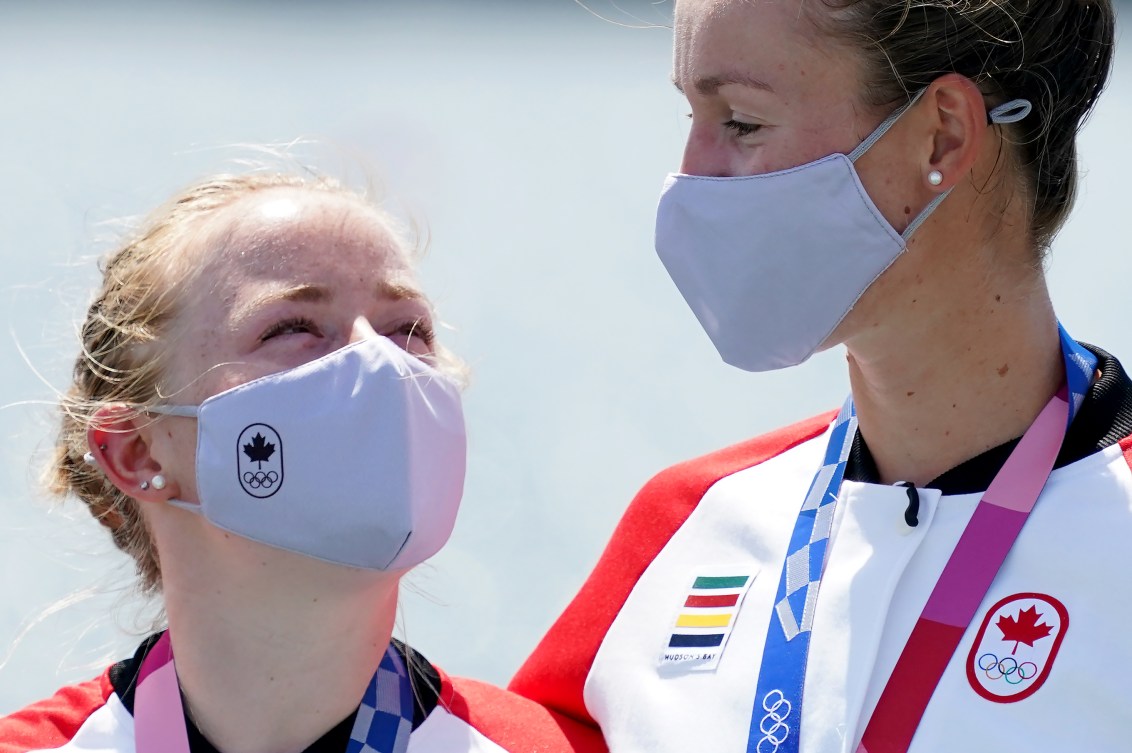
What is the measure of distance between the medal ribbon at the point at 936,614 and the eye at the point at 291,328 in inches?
36.2

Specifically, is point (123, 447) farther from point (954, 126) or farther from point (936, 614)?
point (954, 126)

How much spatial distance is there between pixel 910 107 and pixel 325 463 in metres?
1.10

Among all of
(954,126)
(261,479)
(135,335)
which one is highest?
(954,126)

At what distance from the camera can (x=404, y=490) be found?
7.80 ft

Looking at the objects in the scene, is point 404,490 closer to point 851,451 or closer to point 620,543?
point 620,543

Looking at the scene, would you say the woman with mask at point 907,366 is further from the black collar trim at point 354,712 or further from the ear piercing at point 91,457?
the ear piercing at point 91,457

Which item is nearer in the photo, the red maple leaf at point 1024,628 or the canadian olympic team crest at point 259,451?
the red maple leaf at point 1024,628

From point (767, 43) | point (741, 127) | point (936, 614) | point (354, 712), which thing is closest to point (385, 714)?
point (354, 712)

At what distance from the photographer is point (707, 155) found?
2.41m

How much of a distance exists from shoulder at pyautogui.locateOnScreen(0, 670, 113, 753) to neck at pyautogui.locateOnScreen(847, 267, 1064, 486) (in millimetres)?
1468

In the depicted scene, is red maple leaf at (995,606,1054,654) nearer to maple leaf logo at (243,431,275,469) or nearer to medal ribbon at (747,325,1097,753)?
medal ribbon at (747,325,1097,753)

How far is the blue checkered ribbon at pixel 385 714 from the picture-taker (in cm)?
246

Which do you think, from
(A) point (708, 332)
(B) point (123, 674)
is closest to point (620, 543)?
(A) point (708, 332)

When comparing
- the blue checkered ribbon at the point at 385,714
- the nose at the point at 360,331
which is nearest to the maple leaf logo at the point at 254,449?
the nose at the point at 360,331
